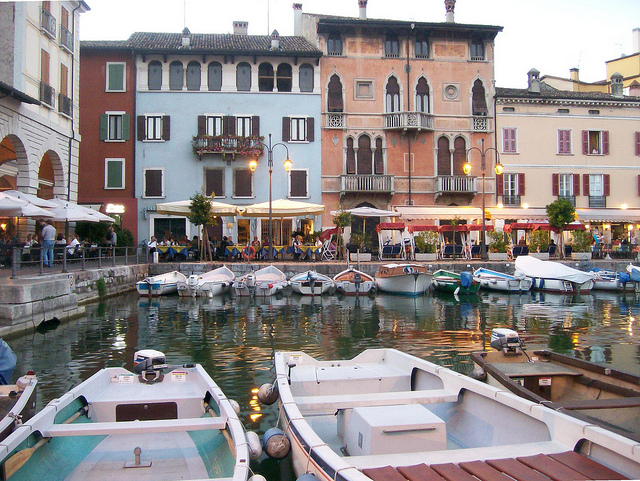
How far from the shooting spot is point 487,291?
25.1 metres

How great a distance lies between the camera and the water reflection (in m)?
9.91

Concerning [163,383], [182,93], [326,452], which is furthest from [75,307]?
[182,93]

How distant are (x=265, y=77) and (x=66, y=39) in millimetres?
12152

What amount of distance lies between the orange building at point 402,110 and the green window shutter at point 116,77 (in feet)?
38.3

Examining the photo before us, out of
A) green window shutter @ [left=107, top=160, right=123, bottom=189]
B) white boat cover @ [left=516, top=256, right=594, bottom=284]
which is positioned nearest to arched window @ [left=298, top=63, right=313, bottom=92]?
green window shutter @ [left=107, top=160, right=123, bottom=189]

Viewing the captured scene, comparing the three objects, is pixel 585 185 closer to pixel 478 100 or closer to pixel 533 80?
pixel 533 80

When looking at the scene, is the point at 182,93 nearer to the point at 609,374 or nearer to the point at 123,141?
the point at 123,141

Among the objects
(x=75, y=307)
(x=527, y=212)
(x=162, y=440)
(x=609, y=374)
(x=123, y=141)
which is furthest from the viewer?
(x=527, y=212)

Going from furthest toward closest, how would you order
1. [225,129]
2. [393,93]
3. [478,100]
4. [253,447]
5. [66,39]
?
[478,100] → [393,93] → [225,129] → [66,39] → [253,447]

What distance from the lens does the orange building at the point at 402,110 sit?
108 feet

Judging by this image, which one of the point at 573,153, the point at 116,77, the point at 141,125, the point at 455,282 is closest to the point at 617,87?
the point at 573,153

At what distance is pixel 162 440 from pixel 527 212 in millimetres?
32477

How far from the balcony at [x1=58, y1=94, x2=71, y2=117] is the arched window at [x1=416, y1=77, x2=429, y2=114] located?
65.4 feet

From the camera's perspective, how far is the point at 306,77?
32844 mm
